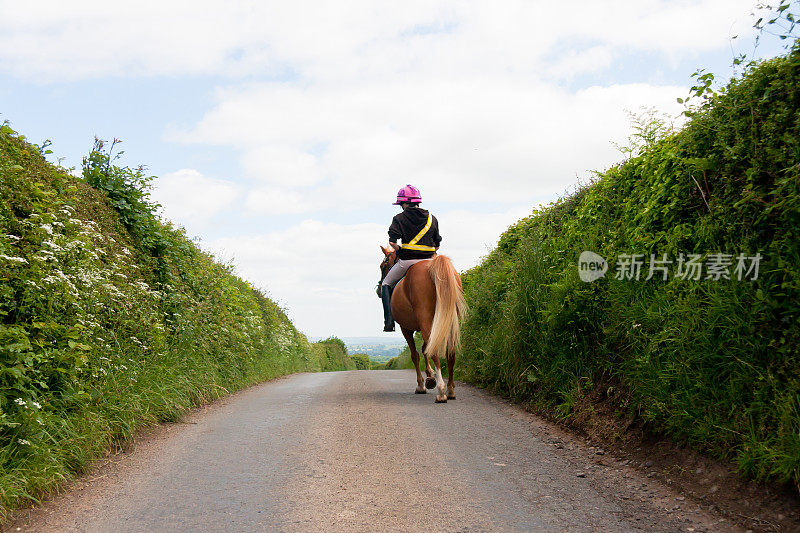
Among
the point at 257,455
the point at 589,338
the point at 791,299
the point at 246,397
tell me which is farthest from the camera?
the point at 246,397

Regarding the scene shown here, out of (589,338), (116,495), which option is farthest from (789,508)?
(116,495)

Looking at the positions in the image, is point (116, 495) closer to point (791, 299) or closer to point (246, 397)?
point (791, 299)

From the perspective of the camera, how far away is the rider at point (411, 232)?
9.07 metres

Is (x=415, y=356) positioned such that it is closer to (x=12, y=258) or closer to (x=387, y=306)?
(x=387, y=306)

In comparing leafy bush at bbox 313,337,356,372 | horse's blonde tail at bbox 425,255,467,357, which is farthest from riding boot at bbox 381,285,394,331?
leafy bush at bbox 313,337,356,372

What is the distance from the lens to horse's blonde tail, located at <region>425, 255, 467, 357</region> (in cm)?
795

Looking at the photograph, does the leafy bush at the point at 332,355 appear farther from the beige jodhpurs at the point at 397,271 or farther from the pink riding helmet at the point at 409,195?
the pink riding helmet at the point at 409,195

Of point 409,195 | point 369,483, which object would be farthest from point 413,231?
point 369,483

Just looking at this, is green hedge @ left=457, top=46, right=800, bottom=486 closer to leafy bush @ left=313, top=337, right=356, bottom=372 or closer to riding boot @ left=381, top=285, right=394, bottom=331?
riding boot @ left=381, top=285, right=394, bottom=331

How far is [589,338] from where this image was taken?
6461 millimetres

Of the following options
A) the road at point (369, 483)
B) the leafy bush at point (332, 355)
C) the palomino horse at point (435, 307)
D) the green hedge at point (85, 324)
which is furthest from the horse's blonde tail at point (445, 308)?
the leafy bush at point (332, 355)

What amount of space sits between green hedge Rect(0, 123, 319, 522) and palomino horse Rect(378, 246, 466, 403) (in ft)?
10.9

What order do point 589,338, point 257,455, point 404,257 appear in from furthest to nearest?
point 404,257, point 589,338, point 257,455

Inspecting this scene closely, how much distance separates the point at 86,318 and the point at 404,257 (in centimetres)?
475
